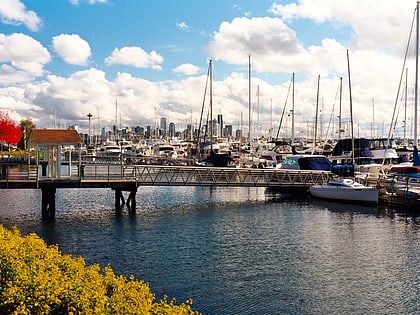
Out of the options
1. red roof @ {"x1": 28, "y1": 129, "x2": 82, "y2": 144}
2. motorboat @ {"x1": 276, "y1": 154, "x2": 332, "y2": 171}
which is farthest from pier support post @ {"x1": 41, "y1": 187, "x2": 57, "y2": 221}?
motorboat @ {"x1": 276, "y1": 154, "x2": 332, "y2": 171}

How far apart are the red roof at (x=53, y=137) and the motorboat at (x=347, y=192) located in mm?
24470

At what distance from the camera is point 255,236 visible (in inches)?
1147

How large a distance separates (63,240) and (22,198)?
20.7 meters

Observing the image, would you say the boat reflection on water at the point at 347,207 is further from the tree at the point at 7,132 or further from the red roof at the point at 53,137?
the tree at the point at 7,132

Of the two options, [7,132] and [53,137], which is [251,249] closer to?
[53,137]

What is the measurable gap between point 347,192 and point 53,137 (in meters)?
27.2

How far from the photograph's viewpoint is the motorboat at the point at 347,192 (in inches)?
1714

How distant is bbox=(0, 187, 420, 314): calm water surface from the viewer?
1795cm

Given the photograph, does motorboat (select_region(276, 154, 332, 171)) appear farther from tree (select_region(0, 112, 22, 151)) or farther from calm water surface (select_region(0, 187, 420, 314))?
tree (select_region(0, 112, 22, 151))

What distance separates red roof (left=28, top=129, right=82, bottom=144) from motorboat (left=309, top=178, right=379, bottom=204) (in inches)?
963

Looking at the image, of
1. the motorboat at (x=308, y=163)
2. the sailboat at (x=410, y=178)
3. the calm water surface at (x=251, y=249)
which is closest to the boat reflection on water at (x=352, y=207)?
the calm water surface at (x=251, y=249)

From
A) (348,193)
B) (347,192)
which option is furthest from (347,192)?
(348,193)

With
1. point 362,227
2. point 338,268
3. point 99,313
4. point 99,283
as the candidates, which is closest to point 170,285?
point 338,268

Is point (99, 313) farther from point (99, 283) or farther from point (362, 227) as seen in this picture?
point (362, 227)
